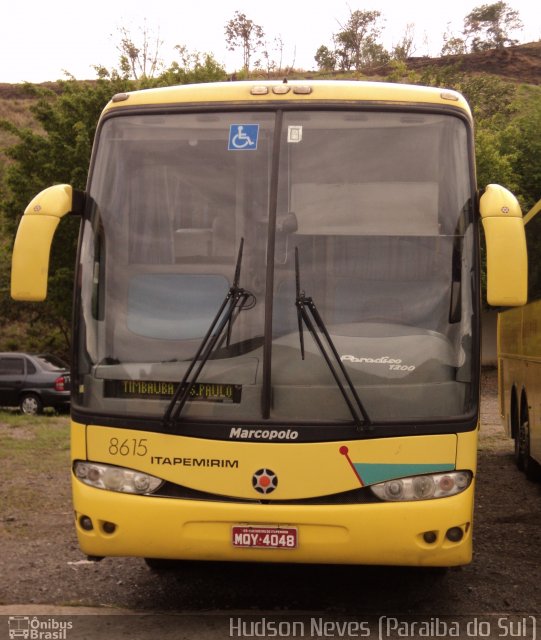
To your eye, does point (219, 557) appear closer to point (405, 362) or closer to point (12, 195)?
point (405, 362)

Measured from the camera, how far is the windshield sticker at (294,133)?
646 centimetres

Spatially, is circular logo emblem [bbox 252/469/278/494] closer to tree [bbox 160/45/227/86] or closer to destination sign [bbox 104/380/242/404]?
destination sign [bbox 104/380/242/404]

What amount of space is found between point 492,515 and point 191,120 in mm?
5597

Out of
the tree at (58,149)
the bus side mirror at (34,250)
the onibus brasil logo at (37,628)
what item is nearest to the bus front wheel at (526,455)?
the onibus brasil logo at (37,628)

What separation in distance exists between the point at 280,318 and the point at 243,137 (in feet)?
4.15

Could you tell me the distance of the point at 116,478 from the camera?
6.12 meters

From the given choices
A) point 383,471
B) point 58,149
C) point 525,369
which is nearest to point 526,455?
point 525,369

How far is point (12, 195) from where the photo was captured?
1249 inches

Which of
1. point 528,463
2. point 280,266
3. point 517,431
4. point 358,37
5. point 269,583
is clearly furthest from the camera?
point 358,37

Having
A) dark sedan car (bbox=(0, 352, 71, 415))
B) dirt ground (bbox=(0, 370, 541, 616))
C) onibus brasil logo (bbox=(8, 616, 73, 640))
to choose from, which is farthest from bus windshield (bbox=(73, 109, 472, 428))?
dark sedan car (bbox=(0, 352, 71, 415))

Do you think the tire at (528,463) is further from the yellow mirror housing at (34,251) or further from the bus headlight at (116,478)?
the yellow mirror housing at (34,251)

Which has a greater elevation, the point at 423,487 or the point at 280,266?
the point at 280,266

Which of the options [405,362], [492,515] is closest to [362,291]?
[405,362]

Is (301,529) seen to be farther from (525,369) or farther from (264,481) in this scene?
(525,369)
